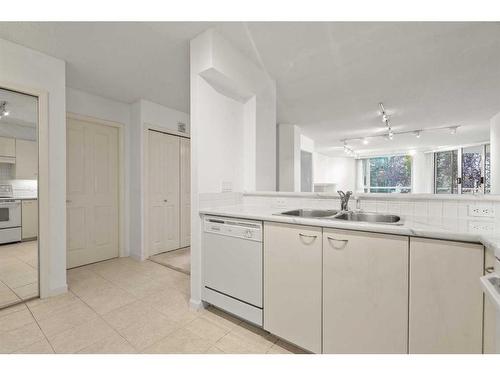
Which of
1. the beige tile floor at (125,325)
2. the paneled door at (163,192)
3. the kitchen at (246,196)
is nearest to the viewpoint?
the kitchen at (246,196)

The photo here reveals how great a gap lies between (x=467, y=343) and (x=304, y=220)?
0.85 metres

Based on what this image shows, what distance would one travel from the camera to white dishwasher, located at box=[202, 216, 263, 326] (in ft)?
5.12

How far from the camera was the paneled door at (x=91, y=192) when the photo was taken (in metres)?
2.85

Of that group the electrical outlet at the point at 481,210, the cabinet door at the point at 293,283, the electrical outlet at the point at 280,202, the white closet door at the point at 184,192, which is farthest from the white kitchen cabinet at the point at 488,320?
the white closet door at the point at 184,192

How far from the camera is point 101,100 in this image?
308 cm

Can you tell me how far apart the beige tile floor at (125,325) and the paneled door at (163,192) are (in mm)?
1105

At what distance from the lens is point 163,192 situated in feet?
11.5

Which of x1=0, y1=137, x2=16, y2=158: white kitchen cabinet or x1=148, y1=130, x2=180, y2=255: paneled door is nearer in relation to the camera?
x1=0, y1=137, x2=16, y2=158: white kitchen cabinet

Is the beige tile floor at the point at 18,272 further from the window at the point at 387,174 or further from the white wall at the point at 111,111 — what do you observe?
the window at the point at 387,174

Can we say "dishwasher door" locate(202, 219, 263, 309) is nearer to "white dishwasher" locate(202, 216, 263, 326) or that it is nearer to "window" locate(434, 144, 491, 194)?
"white dishwasher" locate(202, 216, 263, 326)

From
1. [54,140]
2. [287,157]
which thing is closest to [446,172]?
[287,157]

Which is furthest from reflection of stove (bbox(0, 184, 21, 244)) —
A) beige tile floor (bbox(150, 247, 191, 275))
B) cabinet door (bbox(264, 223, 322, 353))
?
cabinet door (bbox(264, 223, 322, 353))

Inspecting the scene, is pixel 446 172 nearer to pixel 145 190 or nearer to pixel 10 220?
pixel 145 190

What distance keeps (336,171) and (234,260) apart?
2.97 meters
